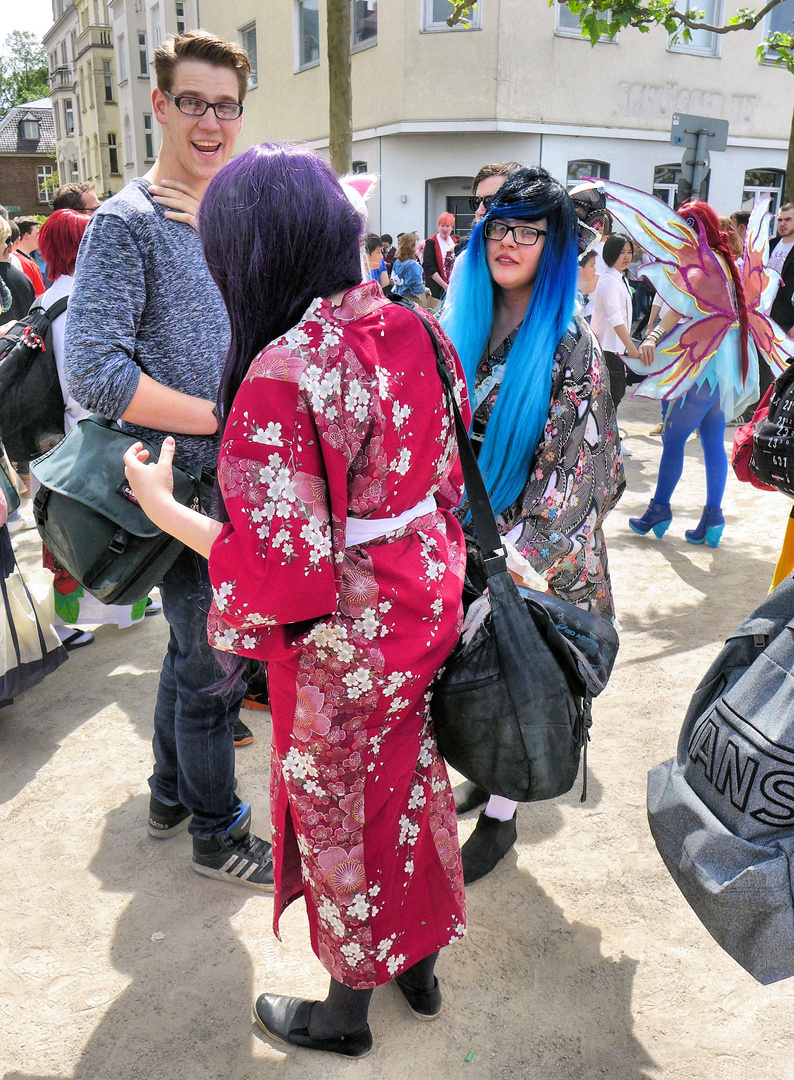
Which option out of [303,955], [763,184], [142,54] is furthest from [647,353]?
[142,54]

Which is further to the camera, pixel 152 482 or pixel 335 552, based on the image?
pixel 152 482

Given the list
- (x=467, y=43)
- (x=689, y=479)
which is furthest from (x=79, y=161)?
(x=689, y=479)

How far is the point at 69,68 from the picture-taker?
44844 millimetres

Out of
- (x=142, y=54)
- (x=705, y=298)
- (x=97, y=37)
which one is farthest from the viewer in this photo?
(x=97, y=37)

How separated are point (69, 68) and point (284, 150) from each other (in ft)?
172

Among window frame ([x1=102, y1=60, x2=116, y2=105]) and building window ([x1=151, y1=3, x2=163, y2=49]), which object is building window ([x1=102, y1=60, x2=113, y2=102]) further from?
building window ([x1=151, y1=3, x2=163, y2=49])

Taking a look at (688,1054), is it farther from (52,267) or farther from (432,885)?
A: (52,267)

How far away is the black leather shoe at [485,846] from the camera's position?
2.46 meters

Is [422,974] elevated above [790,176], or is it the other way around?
[790,176]

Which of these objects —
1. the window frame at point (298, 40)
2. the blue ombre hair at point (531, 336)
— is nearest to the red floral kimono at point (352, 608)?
the blue ombre hair at point (531, 336)

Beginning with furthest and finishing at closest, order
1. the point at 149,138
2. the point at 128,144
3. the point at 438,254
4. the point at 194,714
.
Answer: the point at 128,144 → the point at 149,138 → the point at 438,254 → the point at 194,714

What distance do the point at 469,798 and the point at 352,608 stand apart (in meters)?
1.51

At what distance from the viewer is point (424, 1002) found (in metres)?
2.00

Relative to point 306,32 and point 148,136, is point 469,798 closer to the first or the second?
point 306,32
